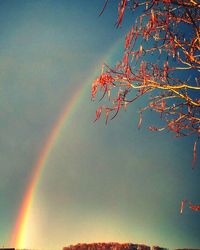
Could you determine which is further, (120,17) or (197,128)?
(197,128)

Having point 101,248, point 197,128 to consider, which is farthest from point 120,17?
point 101,248

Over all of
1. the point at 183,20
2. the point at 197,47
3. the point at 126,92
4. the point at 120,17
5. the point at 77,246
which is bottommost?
the point at 77,246

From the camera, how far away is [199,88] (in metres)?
5.15

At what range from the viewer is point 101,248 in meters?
38.3

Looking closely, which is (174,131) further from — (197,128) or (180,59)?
(180,59)

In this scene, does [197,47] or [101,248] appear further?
[101,248]

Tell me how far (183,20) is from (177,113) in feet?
5.28

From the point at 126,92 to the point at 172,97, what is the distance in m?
1.17

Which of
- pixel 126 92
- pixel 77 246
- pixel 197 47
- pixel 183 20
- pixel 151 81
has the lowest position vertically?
pixel 77 246

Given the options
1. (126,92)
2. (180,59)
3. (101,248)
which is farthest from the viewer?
(101,248)

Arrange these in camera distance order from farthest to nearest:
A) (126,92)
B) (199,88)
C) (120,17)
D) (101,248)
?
(101,248), (199,88), (126,92), (120,17)

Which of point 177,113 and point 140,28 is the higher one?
point 140,28

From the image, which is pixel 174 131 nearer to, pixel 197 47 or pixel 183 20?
pixel 197 47

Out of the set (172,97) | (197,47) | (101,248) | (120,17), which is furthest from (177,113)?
(101,248)
